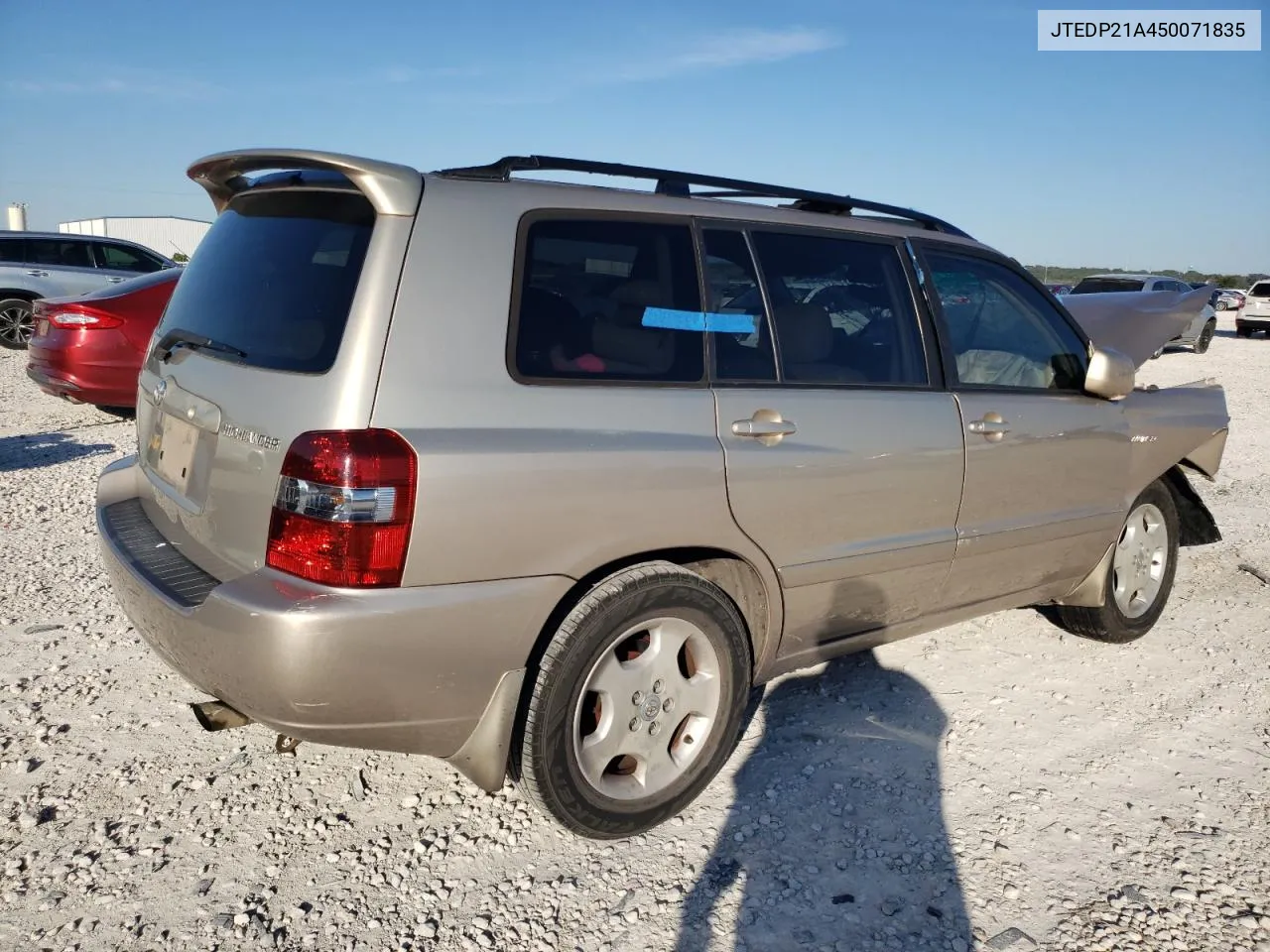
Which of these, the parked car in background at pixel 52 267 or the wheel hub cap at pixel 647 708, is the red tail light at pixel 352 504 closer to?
the wheel hub cap at pixel 647 708

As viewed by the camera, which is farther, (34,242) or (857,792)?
(34,242)

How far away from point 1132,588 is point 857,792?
210 centimetres

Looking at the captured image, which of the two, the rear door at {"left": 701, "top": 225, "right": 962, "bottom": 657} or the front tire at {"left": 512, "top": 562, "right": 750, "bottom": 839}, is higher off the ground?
the rear door at {"left": 701, "top": 225, "right": 962, "bottom": 657}

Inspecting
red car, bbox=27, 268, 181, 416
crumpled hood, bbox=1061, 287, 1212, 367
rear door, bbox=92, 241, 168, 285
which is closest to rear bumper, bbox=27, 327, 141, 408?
red car, bbox=27, 268, 181, 416

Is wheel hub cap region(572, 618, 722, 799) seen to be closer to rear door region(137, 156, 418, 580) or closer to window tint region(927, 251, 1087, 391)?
rear door region(137, 156, 418, 580)

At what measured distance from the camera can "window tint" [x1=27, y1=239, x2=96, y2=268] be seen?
12.9m

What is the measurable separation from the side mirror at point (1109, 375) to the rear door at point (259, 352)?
2.83 meters

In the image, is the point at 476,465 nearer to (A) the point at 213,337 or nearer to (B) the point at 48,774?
(A) the point at 213,337

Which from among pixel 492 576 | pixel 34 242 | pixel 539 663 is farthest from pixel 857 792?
pixel 34 242

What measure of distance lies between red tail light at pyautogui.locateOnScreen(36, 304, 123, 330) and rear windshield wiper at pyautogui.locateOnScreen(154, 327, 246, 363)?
543 centimetres

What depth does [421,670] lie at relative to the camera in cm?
230

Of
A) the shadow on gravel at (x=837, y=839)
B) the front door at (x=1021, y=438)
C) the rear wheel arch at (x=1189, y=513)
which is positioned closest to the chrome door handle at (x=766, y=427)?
the front door at (x=1021, y=438)

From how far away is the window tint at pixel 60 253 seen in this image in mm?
12938

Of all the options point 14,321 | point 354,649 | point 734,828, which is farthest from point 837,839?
point 14,321
